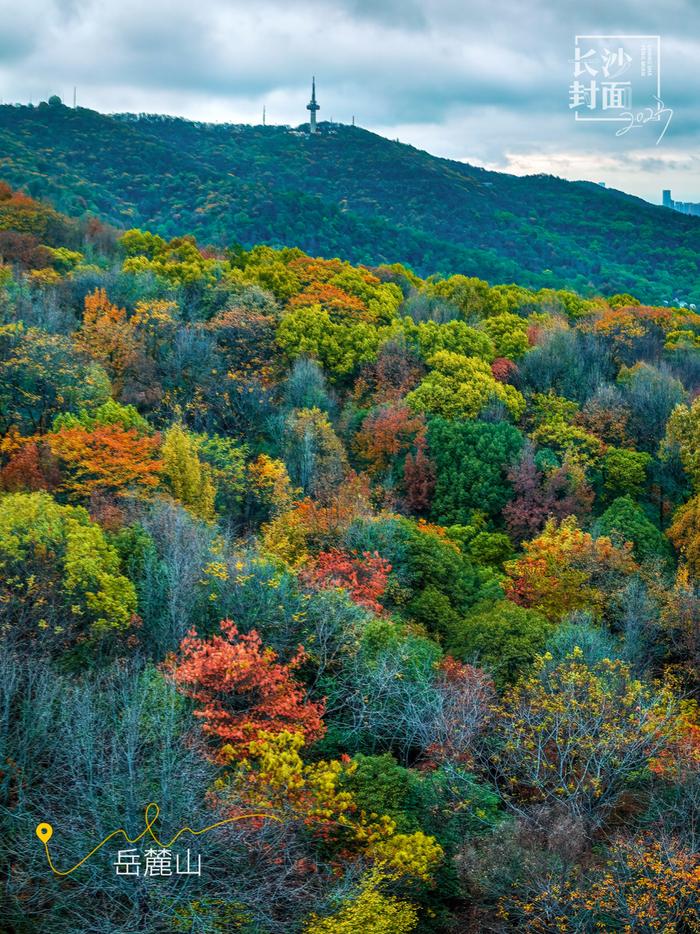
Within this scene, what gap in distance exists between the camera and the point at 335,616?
22.8 m

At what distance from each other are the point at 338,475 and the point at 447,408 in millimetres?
7890

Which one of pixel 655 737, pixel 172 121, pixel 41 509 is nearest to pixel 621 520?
pixel 655 737

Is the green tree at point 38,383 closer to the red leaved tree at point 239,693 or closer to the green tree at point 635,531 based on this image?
the red leaved tree at point 239,693

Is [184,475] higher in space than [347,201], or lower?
lower

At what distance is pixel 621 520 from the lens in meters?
34.8

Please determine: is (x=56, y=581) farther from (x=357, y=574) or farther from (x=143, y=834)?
(x=357, y=574)

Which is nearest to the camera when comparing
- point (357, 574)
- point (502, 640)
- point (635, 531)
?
point (502, 640)

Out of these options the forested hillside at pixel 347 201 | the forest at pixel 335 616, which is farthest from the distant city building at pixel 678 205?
the forest at pixel 335 616

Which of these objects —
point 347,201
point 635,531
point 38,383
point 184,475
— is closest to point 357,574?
point 184,475

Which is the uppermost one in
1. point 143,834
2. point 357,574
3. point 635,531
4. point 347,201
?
point 347,201

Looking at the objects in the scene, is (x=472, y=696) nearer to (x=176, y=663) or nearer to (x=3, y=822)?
→ (x=176, y=663)

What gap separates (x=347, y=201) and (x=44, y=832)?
349 feet

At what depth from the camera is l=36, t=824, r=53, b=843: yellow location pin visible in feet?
46.1

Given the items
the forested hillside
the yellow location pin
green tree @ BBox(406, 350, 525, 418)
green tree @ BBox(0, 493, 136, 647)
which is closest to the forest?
green tree @ BBox(0, 493, 136, 647)
